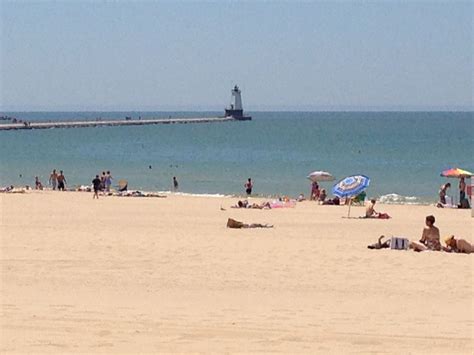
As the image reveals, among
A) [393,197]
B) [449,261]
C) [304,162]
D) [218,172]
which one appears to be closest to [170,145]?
[304,162]

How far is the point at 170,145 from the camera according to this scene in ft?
291

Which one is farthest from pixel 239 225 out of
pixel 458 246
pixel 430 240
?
pixel 458 246

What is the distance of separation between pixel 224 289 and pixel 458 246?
5.00 meters

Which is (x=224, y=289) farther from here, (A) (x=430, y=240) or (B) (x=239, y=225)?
(B) (x=239, y=225)

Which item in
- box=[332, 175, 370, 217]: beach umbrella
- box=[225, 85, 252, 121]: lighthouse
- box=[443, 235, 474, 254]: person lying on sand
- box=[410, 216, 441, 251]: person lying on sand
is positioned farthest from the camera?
box=[225, 85, 252, 121]: lighthouse

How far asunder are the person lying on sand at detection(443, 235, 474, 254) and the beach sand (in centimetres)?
39

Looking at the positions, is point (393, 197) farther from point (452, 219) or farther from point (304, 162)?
point (304, 162)

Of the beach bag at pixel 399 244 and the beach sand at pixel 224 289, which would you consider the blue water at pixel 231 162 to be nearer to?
the beach sand at pixel 224 289

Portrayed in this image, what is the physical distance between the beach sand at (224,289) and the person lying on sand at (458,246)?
395 mm

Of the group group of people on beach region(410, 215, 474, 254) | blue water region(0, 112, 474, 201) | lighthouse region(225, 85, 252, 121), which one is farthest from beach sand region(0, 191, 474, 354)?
lighthouse region(225, 85, 252, 121)

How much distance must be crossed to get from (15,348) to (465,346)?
4.17 metres

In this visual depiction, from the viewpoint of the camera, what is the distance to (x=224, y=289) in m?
11.9

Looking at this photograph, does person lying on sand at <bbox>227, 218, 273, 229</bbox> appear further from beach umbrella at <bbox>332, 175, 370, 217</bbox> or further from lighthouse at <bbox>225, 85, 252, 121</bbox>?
lighthouse at <bbox>225, 85, 252, 121</bbox>

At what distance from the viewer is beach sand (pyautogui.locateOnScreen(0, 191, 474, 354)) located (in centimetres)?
906
